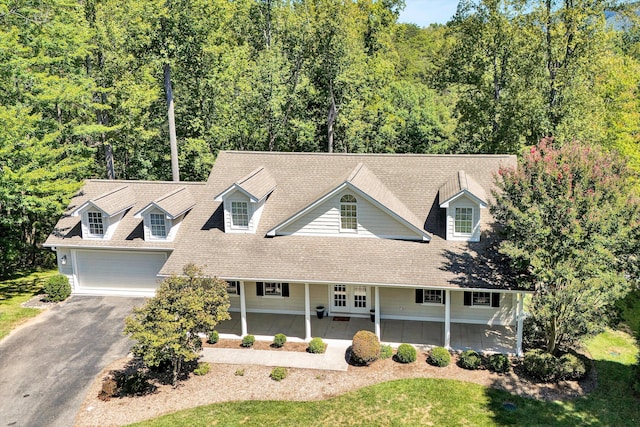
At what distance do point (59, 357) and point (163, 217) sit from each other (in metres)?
8.67

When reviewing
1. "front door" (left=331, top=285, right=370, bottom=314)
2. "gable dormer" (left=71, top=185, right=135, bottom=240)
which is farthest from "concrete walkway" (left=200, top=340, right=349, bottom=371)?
"gable dormer" (left=71, top=185, right=135, bottom=240)

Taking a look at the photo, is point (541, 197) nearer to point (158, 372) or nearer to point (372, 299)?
point (372, 299)

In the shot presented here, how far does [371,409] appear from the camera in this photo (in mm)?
18344

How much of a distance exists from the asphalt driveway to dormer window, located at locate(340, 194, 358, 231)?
11.6 m

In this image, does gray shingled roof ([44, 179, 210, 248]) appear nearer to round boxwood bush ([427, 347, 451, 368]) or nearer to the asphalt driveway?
the asphalt driveway

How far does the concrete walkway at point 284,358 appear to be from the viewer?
21453mm

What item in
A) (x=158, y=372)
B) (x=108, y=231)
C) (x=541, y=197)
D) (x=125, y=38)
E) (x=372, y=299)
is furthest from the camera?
(x=125, y=38)

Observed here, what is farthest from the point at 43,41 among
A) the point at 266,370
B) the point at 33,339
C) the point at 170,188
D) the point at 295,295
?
the point at 266,370

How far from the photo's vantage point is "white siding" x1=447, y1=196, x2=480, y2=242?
76.3 ft

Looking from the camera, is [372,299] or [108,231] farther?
[108,231]

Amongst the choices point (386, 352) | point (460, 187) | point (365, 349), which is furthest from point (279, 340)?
point (460, 187)

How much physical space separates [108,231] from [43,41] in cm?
1230

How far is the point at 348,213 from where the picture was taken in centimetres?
2453

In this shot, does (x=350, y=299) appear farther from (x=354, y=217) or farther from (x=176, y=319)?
(x=176, y=319)
